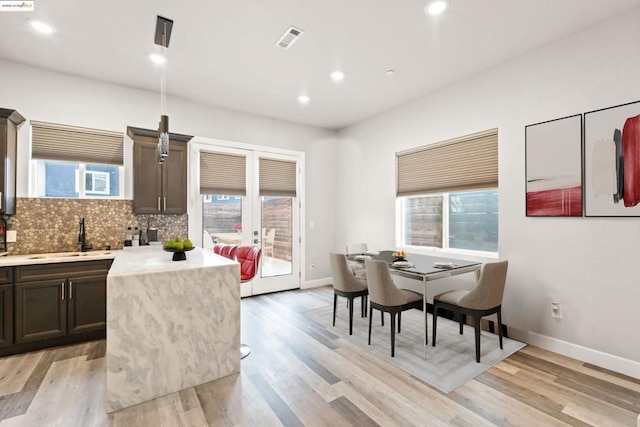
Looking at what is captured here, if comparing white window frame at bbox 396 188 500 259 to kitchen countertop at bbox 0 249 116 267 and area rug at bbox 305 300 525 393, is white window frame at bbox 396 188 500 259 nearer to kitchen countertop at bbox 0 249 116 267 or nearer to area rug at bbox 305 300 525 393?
area rug at bbox 305 300 525 393

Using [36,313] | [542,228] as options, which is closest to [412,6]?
[542,228]

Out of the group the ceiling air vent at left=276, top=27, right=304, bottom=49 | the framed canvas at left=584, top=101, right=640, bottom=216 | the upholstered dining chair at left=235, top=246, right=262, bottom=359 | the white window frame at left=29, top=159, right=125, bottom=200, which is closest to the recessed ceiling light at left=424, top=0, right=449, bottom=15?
the ceiling air vent at left=276, top=27, right=304, bottom=49

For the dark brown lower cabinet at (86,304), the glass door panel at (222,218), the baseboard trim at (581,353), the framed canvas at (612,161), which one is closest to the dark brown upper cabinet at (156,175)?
the glass door panel at (222,218)

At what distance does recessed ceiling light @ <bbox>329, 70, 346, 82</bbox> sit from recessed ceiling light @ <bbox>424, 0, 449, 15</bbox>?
1.32m

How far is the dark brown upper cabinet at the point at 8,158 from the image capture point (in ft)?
10.4

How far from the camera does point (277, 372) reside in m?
2.69

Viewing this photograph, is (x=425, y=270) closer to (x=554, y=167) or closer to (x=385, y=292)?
(x=385, y=292)

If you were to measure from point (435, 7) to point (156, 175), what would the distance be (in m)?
3.65

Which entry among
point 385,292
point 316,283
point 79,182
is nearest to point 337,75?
point 385,292

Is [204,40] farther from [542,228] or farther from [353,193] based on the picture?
[542,228]

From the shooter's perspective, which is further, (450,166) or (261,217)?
(261,217)

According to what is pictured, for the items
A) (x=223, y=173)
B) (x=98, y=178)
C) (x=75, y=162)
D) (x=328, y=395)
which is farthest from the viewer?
(x=223, y=173)

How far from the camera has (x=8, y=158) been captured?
3.26 metres

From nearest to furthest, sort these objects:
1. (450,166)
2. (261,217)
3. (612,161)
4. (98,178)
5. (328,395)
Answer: (328,395) → (612,161) → (98,178) → (450,166) → (261,217)
